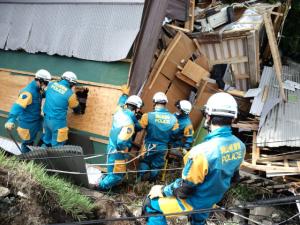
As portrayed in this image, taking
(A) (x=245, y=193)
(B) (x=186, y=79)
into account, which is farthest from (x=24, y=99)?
(A) (x=245, y=193)

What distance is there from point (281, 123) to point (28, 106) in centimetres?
589

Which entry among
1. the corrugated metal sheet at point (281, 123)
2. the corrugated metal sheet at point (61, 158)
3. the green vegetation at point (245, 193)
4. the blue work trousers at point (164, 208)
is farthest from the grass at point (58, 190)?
the corrugated metal sheet at point (281, 123)

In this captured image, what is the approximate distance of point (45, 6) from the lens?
8.48 m

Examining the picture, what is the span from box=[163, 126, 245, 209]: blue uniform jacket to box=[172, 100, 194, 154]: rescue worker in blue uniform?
11.3 feet

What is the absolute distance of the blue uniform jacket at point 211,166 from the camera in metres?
3.58

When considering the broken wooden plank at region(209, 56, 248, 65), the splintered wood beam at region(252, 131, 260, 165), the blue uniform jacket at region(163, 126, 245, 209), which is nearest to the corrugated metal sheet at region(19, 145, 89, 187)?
the blue uniform jacket at region(163, 126, 245, 209)

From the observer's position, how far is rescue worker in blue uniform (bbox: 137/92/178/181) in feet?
21.8

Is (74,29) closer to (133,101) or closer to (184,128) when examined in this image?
(133,101)

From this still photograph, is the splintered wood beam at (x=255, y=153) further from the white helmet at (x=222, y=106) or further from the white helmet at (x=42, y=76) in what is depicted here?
the white helmet at (x=42, y=76)

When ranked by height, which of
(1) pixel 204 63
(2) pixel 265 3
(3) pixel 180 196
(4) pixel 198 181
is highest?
(2) pixel 265 3

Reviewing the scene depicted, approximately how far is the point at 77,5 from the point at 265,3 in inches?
230

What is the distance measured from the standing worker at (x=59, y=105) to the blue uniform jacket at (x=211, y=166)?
12.4ft

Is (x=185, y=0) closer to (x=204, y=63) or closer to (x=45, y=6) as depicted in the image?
(x=204, y=63)

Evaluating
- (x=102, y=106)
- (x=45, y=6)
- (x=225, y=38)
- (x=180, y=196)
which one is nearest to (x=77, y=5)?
(x=45, y=6)
